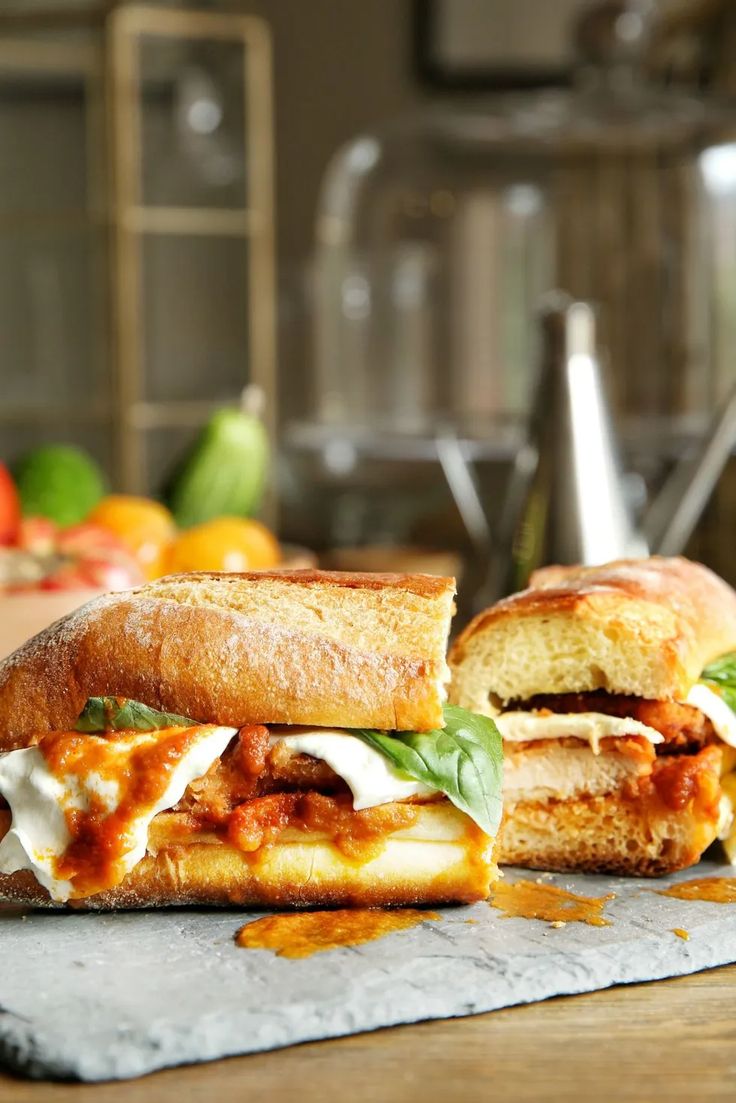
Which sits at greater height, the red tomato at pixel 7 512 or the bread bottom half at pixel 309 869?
the red tomato at pixel 7 512

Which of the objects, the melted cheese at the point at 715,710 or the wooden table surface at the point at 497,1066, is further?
the melted cheese at the point at 715,710

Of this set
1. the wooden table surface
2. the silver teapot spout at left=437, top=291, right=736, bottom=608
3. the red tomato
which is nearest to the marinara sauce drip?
A: the wooden table surface

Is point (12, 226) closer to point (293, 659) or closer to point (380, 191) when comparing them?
point (380, 191)

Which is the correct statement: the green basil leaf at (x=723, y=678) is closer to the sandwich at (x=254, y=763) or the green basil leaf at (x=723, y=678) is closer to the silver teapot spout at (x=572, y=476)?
the sandwich at (x=254, y=763)

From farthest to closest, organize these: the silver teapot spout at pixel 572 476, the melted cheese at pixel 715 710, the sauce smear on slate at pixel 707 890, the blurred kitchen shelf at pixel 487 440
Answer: the blurred kitchen shelf at pixel 487 440
the silver teapot spout at pixel 572 476
the melted cheese at pixel 715 710
the sauce smear on slate at pixel 707 890

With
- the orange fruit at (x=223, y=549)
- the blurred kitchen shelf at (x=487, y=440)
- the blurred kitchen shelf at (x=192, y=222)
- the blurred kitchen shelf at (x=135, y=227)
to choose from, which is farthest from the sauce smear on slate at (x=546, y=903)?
the blurred kitchen shelf at (x=192, y=222)

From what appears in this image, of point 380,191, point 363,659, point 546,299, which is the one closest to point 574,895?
point 363,659

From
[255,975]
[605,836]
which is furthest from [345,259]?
[255,975]
